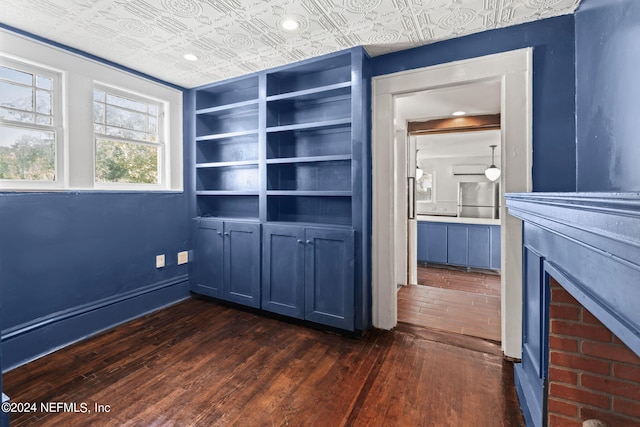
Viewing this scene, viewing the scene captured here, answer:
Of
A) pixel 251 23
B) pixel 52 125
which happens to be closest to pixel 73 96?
pixel 52 125

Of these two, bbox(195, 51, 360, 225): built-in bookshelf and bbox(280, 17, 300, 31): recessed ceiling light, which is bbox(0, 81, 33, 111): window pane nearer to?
bbox(195, 51, 360, 225): built-in bookshelf

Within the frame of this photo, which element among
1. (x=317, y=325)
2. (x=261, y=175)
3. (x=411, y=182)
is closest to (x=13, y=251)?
(x=261, y=175)

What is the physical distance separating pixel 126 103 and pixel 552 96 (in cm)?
373

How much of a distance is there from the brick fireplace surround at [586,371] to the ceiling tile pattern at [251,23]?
1827 millimetres

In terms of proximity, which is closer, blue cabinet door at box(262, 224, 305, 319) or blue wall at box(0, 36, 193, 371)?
blue wall at box(0, 36, 193, 371)

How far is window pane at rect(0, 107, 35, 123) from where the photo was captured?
2.24m

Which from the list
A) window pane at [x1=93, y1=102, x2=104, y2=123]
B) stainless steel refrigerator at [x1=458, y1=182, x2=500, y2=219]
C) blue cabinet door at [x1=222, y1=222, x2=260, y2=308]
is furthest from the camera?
stainless steel refrigerator at [x1=458, y1=182, x2=500, y2=219]

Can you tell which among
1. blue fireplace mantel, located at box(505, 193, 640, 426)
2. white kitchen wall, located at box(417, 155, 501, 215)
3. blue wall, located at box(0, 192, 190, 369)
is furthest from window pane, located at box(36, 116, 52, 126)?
white kitchen wall, located at box(417, 155, 501, 215)

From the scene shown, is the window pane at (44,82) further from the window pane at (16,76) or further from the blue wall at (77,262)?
the blue wall at (77,262)

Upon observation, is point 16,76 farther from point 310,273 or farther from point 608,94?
point 608,94

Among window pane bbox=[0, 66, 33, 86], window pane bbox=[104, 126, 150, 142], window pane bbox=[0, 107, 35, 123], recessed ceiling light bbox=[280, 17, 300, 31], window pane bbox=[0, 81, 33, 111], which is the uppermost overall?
recessed ceiling light bbox=[280, 17, 300, 31]

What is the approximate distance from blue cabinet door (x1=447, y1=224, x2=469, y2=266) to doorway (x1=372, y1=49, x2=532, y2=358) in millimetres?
3110

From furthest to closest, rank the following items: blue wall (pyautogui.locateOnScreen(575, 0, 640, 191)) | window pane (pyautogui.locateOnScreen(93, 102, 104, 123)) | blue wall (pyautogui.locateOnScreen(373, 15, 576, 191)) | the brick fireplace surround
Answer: window pane (pyautogui.locateOnScreen(93, 102, 104, 123)) → blue wall (pyautogui.locateOnScreen(373, 15, 576, 191)) → blue wall (pyautogui.locateOnScreen(575, 0, 640, 191)) → the brick fireplace surround

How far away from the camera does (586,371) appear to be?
1.36 meters
